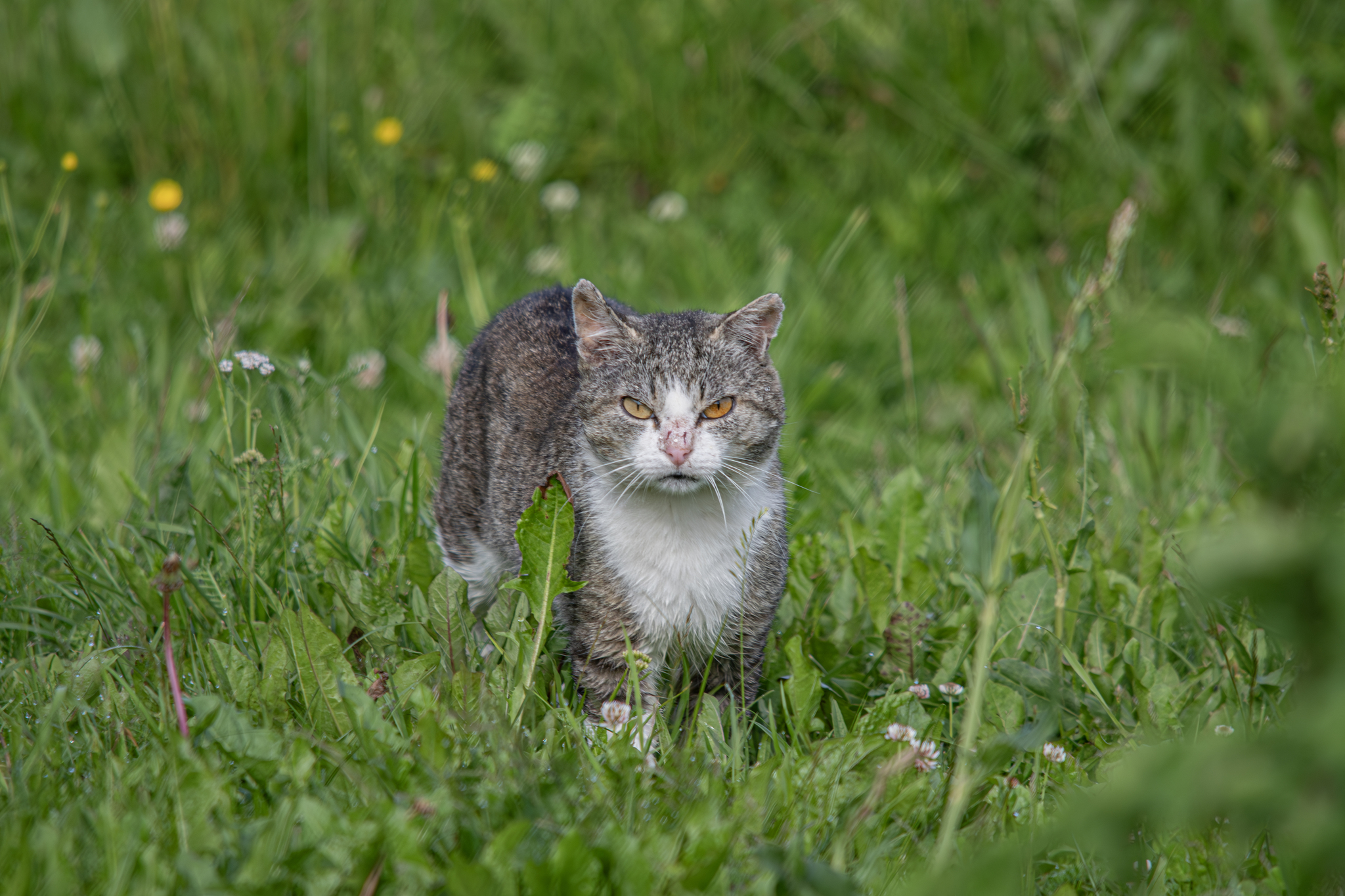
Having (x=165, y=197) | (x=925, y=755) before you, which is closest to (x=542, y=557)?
(x=925, y=755)

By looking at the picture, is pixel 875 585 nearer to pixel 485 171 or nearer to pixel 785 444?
pixel 785 444

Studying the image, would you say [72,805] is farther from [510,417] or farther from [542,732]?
[510,417]

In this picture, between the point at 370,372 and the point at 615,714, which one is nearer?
the point at 615,714

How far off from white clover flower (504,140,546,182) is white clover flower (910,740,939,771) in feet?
14.3

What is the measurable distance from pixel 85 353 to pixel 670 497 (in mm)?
2764

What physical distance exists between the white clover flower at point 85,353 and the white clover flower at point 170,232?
794 millimetres

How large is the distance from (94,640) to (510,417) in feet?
4.45

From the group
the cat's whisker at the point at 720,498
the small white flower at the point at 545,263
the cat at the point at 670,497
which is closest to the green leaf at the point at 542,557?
the cat at the point at 670,497

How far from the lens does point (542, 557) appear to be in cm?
271

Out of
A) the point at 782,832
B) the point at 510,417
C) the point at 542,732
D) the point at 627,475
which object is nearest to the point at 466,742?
the point at 542,732

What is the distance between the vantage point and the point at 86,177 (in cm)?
602

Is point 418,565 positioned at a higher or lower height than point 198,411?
lower

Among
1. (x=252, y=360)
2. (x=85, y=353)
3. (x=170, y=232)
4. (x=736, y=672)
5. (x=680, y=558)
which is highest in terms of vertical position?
(x=170, y=232)

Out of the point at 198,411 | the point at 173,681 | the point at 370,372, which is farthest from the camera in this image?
the point at 370,372
